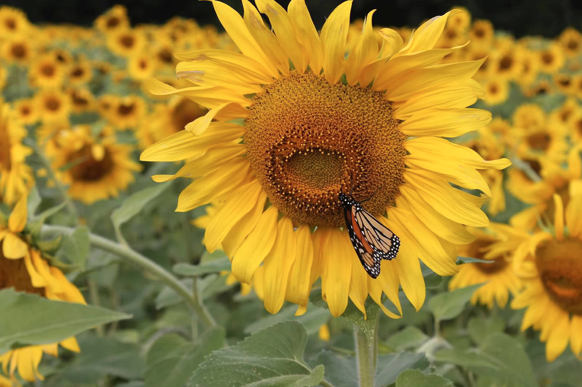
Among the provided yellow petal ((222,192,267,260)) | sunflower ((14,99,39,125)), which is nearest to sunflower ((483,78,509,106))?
sunflower ((14,99,39,125))

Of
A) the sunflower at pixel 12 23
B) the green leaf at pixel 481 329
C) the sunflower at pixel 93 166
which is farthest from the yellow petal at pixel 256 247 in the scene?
the sunflower at pixel 12 23

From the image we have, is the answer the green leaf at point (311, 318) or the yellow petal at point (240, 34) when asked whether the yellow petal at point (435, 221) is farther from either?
the green leaf at point (311, 318)

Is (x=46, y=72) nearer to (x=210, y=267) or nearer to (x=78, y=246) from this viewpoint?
(x=78, y=246)

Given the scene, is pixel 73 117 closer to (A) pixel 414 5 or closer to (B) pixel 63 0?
(A) pixel 414 5

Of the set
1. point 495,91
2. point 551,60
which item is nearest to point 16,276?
point 495,91

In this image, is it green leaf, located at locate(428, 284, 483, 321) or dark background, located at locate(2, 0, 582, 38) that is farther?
dark background, located at locate(2, 0, 582, 38)

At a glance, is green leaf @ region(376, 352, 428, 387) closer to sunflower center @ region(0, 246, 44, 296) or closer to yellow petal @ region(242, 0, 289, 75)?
yellow petal @ region(242, 0, 289, 75)
